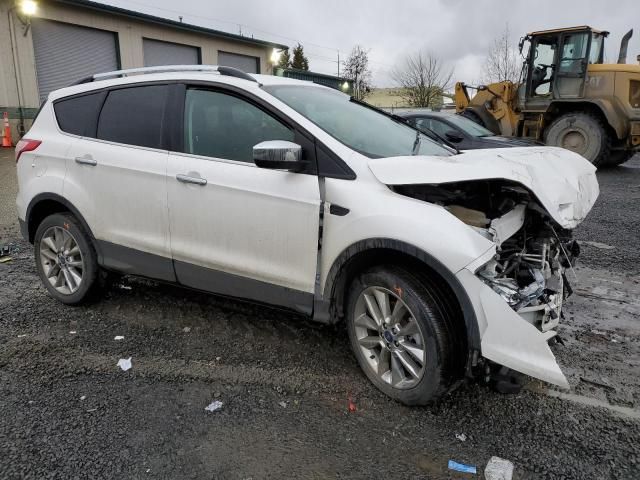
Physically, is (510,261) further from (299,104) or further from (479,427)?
(299,104)

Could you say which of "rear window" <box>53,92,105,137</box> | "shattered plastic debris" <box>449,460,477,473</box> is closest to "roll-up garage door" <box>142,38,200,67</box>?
"rear window" <box>53,92,105,137</box>

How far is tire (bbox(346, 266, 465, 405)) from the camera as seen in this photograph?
2.70 metres

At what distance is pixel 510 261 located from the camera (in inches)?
116

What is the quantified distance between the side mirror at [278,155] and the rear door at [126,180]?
0.94 meters

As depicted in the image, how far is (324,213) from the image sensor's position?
9.77ft

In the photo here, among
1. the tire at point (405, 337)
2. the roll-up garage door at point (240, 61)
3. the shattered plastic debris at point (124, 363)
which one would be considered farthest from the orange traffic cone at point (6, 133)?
the tire at point (405, 337)

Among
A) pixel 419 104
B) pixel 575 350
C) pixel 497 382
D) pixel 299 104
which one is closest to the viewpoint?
pixel 497 382

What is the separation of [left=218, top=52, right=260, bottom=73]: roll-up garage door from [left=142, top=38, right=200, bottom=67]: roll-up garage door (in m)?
1.37

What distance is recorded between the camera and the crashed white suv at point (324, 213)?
267 cm

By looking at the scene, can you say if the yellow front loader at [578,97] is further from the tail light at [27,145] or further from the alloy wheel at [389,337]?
the tail light at [27,145]

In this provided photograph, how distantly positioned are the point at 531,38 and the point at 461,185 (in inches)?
447

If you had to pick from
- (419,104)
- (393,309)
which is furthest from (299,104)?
(419,104)

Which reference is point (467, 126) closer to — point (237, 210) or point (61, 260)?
point (237, 210)

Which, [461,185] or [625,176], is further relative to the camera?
[625,176]
